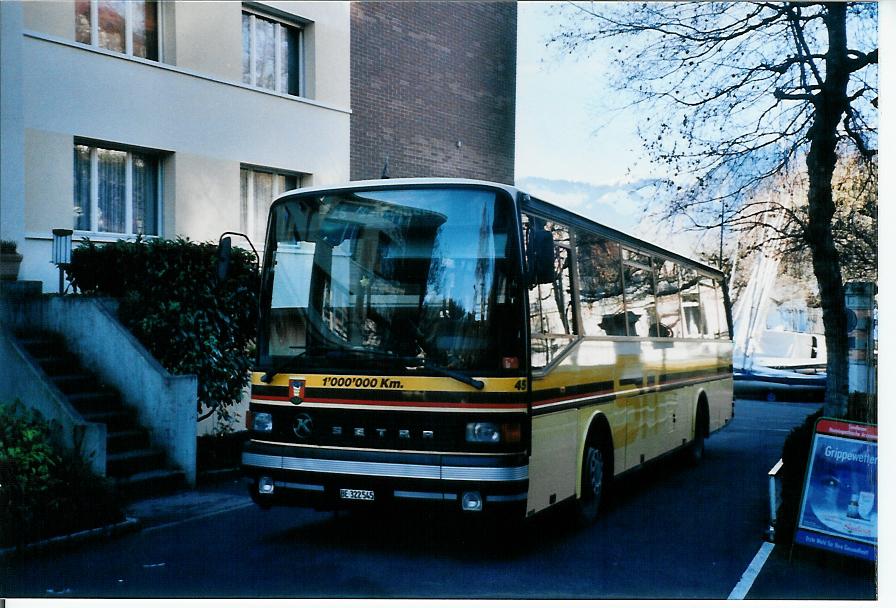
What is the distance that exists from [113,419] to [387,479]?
464cm

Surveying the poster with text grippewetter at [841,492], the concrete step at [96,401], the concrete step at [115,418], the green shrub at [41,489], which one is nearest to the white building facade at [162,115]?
the concrete step at [96,401]

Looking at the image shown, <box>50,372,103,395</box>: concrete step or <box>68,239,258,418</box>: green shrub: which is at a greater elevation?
<box>68,239,258,418</box>: green shrub

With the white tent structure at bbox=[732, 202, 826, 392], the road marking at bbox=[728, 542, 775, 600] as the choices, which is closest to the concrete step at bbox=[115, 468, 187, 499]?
the road marking at bbox=[728, 542, 775, 600]

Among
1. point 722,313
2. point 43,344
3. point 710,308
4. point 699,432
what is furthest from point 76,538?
point 722,313

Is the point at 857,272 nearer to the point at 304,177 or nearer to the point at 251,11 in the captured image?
the point at 304,177

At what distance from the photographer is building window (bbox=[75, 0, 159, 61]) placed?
12.8 m

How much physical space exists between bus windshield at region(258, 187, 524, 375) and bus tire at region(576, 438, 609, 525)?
217 cm

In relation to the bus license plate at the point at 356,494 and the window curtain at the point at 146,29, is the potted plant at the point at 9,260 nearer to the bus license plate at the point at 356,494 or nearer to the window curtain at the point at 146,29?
the window curtain at the point at 146,29

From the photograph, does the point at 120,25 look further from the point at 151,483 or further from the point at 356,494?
the point at 356,494

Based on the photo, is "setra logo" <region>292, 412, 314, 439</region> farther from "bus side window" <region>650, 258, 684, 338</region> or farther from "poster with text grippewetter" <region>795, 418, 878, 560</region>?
"bus side window" <region>650, 258, 684, 338</region>

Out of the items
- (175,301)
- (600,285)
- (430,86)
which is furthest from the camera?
(430,86)

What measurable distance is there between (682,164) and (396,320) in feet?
16.9

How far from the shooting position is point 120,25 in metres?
13.3

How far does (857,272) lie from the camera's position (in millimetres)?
10258
